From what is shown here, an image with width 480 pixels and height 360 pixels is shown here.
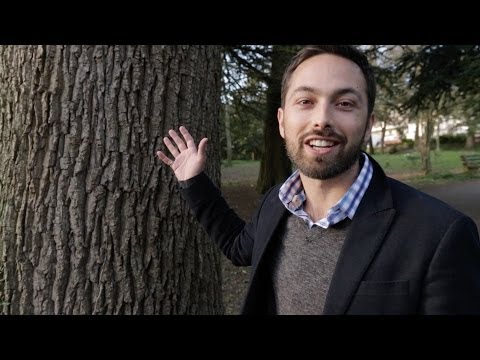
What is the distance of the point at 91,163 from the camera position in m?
2.14

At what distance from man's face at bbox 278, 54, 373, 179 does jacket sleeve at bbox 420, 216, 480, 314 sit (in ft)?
1.70

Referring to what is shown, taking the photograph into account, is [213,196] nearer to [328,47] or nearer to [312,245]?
[312,245]

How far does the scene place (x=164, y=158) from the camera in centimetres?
220

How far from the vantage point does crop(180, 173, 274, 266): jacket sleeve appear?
7.17 feet

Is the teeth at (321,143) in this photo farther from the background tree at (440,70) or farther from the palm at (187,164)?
the background tree at (440,70)

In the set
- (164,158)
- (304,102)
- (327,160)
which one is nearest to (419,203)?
(327,160)

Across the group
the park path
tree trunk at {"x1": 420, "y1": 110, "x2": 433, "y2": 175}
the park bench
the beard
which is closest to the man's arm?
the beard

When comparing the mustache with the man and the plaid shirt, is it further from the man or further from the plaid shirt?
the plaid shirt

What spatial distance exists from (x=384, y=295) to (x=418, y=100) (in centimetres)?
1171

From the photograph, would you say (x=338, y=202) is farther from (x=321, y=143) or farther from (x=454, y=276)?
(x=454, y=276)

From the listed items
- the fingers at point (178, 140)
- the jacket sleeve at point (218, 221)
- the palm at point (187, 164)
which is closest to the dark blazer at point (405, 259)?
the jacket sleeve at point (218, 221)

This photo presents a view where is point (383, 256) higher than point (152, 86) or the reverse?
the reverse
